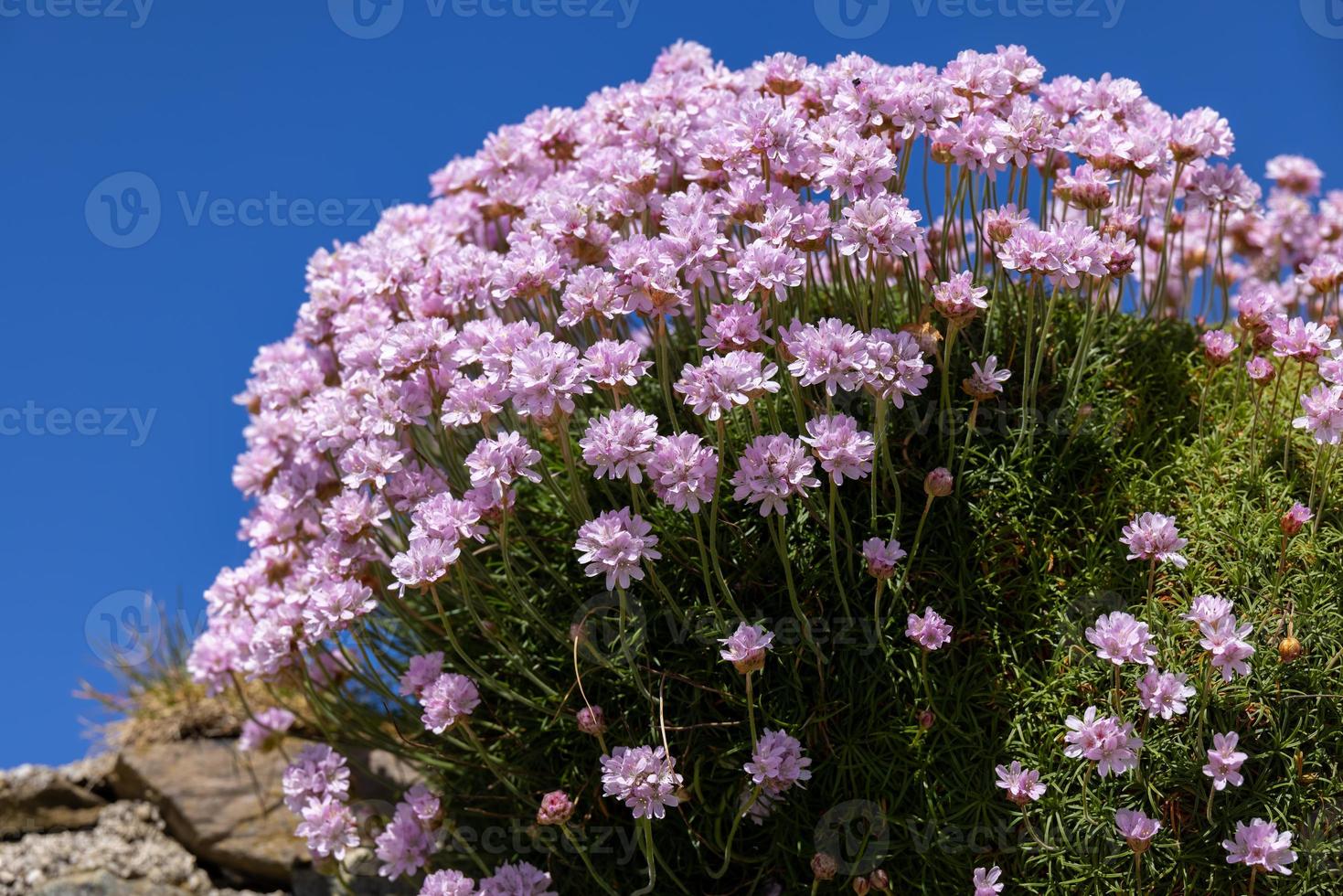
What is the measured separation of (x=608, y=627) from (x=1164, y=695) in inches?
67.2

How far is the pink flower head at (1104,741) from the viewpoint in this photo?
11.2 ft

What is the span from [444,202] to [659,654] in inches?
91.7

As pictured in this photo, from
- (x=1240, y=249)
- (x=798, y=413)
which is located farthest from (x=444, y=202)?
(x=1240, y=249)

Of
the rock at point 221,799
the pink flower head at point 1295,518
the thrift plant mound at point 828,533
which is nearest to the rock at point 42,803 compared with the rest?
the rock at point 221,799

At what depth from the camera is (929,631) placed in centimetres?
361

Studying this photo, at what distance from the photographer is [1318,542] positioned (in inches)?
161

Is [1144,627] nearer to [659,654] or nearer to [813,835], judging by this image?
[813,835]

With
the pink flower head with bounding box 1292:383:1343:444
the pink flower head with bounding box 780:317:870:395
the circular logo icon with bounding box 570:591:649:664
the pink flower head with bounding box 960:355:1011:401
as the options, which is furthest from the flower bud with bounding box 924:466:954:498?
the pink flower head with bounding box 1292:383:1343:444

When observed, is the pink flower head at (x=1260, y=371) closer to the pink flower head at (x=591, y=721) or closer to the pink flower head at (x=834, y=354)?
the pink flower head at (x=834, y=354)

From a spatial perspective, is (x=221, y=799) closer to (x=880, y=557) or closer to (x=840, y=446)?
(x=880, y=557)

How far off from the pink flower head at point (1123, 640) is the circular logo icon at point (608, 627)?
1.35 m

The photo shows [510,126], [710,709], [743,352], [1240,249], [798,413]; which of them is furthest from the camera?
[1240,249]

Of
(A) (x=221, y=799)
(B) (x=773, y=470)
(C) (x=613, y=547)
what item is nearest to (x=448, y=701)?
(C) (x=613, y=547)

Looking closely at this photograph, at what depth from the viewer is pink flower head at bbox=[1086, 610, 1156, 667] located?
11.3 feet
